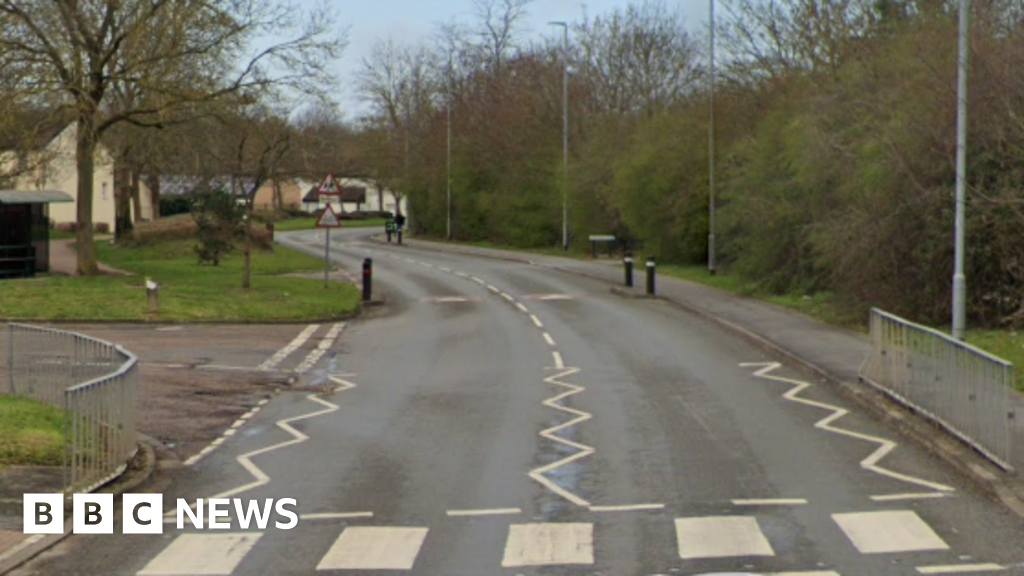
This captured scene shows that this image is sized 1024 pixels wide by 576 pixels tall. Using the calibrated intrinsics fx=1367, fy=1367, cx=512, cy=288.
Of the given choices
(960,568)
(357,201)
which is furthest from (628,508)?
(357,201)

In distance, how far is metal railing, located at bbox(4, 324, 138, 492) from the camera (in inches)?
477

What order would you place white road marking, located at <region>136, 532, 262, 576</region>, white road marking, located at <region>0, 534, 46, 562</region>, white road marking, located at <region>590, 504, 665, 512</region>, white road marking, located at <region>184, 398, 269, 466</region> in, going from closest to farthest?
white road marking, located at <region>136, 532, 262, 576</region>
white road marking, located at <region>0, 534, 46, 562</region>
white road marking, located at <region>590, 504, 665, 512</region>
white road marking, located at <region>184, 398, 269, 466</region>

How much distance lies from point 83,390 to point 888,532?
22.8ft

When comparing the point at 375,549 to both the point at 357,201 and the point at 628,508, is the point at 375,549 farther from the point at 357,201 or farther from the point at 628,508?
the point at 357,201

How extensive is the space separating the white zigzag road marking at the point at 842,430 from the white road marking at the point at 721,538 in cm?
241

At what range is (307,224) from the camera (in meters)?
99.9

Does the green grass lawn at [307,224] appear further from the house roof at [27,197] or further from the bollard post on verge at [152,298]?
the bollard post on verge at [152,298]

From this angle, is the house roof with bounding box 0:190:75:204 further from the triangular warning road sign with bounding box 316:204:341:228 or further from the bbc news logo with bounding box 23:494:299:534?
the bbc news logo with bounding box 23:494:299:534

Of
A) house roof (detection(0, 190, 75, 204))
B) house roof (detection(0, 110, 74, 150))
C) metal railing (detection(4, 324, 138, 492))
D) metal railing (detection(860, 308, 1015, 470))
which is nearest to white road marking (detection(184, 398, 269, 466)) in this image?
metal railing (detection(4, 324, 138, 492))

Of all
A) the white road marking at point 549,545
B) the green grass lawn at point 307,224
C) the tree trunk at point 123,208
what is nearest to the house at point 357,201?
the green grass lawn at point 307,224

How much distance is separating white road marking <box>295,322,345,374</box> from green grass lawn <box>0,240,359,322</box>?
5.40ft

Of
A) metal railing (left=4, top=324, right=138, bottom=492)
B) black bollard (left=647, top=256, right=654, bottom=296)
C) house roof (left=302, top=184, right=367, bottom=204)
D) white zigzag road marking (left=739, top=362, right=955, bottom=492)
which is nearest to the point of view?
metal railing (left=4, top=324, right=138, bottom=492)

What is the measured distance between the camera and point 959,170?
20.1m

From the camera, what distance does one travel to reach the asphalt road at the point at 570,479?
980 centimetres
